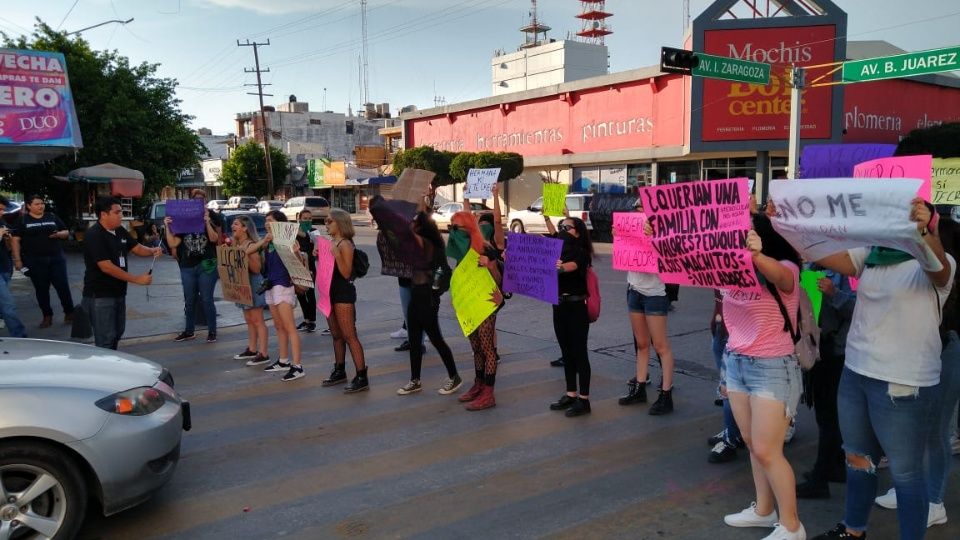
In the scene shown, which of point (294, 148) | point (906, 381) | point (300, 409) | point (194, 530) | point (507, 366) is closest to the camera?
point (906, 381)

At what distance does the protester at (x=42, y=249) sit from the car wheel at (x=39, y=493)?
7507 millimetres

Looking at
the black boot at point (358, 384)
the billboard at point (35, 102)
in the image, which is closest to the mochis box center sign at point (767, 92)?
the billboard at point (35, 102)

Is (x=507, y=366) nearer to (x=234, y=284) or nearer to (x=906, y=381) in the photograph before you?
(x=234, y=284)

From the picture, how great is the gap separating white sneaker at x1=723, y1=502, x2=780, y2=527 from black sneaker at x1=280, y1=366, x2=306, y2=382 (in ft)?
15.6

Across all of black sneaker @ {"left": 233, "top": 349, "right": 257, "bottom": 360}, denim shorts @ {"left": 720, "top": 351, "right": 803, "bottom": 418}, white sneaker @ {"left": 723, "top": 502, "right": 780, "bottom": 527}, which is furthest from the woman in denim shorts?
black sneaker @ {"left": 233, "top": 349, "right": 257, "bottom": 360}

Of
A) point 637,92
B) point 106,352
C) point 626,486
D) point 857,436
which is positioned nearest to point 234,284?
point 106,352

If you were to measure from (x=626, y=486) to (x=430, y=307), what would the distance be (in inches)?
105

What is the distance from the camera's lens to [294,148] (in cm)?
6525

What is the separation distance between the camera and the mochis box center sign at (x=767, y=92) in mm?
26109

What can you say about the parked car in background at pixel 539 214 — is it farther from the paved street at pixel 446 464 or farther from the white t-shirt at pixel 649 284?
the white t-shirt at pixel 649 284

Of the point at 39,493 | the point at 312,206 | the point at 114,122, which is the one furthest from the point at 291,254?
the point at 312,206

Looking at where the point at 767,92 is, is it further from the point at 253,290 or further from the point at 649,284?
the point at 253,290

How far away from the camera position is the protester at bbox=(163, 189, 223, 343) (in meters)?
9.15

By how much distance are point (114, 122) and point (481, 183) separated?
19632 mm
